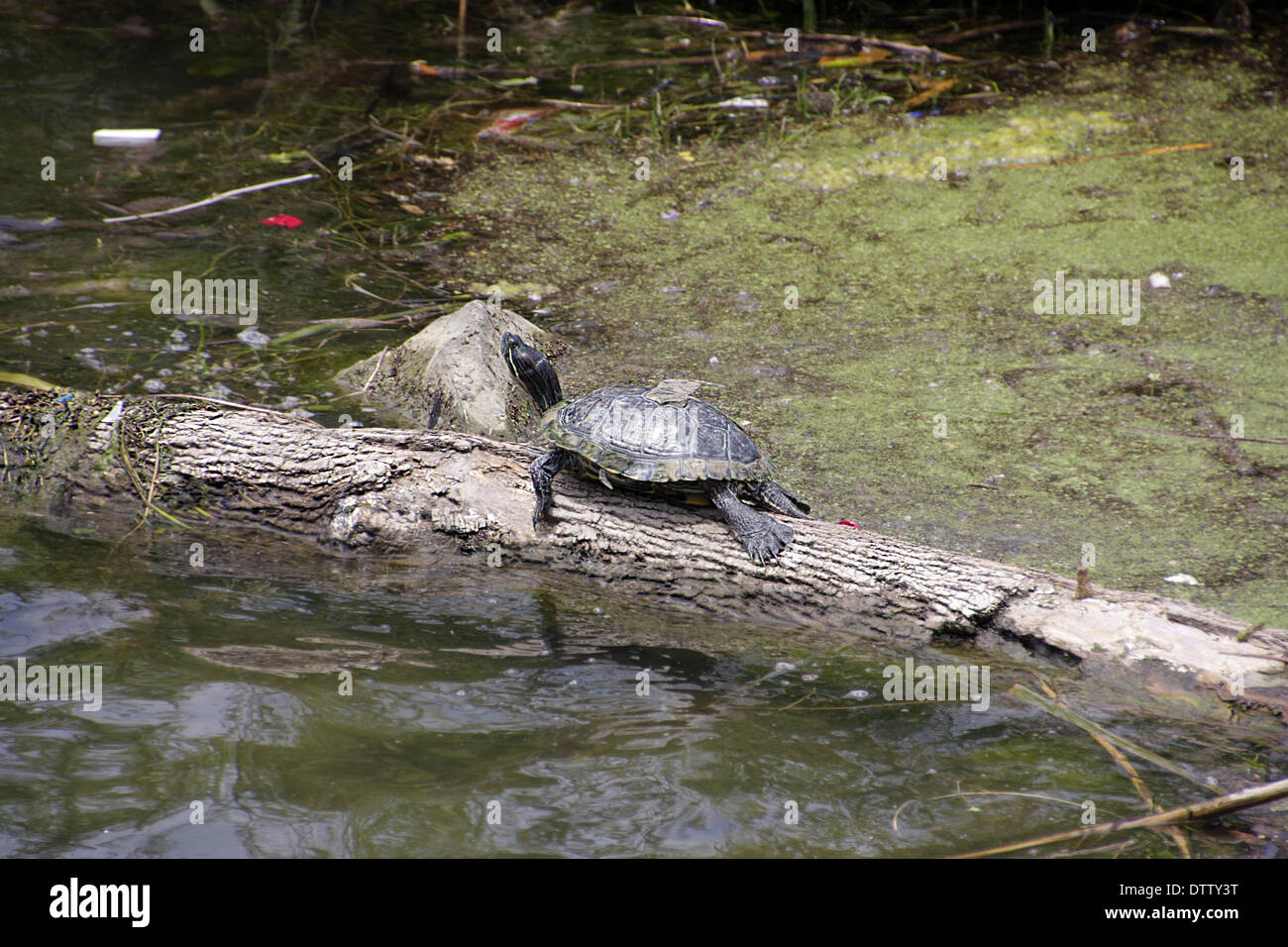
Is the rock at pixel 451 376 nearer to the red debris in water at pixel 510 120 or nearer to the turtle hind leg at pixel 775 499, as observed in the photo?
the turtle hind leg at pixel 775 499

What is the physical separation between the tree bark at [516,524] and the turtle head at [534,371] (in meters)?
0.30

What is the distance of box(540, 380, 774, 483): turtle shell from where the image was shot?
152 inches

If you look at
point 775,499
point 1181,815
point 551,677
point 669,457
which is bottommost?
point 1181,815

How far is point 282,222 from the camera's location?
279 inches

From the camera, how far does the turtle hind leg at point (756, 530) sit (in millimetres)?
3791

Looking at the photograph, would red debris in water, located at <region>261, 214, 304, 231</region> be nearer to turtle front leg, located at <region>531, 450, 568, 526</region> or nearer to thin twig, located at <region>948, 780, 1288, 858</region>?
turtle front leg, located at <region>531, 450, 568, 526</region>

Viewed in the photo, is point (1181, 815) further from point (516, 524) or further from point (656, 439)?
point (516, 524)

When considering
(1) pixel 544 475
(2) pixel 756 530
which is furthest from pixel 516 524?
(2) pixel 756 530

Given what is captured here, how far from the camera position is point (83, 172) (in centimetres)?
754

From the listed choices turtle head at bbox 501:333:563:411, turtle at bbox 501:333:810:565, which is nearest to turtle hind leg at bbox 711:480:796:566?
turtle at bbox 501:333:810:565

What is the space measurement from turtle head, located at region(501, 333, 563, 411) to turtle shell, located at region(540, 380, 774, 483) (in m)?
0.29

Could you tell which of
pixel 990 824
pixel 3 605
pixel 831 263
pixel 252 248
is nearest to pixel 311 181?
pixel 252 248

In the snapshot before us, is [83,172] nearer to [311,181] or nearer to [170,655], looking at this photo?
[311,181]

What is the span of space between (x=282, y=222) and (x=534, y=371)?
3.60 meters
